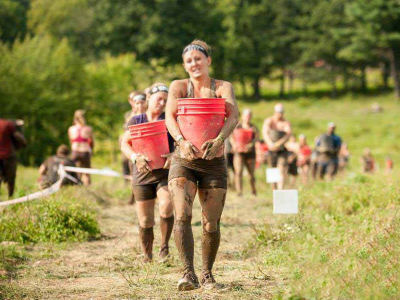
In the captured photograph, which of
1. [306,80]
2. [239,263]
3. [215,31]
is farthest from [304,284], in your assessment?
[306,80]

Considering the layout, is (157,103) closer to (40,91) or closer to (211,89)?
(211,89)

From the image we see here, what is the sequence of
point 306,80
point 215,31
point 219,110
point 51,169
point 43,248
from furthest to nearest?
1. point 306,80
2. point 215,31
3. point 51,169
4. point 43,248
5. point 219,110

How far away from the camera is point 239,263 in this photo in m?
7.40

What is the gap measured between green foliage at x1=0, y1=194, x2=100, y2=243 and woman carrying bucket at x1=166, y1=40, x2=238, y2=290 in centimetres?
354

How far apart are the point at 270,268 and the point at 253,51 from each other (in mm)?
68610

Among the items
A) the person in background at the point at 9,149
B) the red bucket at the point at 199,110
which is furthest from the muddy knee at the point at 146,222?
the person in background at the point at 9,149

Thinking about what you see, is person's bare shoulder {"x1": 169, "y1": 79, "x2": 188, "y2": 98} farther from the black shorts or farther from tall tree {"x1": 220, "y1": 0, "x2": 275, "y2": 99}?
tall tree {"x1": 220, "y1": 0, "x2": 275, "y2": 99}

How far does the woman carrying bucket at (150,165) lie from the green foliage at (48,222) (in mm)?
1839

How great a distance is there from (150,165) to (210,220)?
1.44 metres

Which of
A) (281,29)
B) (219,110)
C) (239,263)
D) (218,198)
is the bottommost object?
(239,263)

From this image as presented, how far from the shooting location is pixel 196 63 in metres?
6.05

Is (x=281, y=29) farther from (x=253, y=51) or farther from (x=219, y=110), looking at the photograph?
(x=219, y=110)

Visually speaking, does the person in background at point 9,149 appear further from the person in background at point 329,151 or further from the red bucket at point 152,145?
the person in background at point 329,151

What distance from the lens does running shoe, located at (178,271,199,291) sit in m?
5.64
